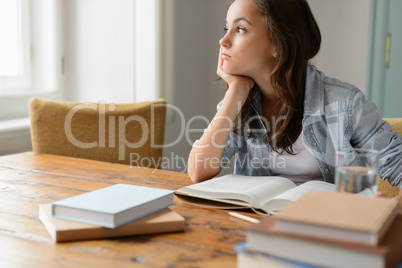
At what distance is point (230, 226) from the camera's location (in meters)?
1.00

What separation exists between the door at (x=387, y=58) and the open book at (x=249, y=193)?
64.3 inches

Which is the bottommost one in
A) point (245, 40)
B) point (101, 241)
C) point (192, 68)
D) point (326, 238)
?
point (101, 241)

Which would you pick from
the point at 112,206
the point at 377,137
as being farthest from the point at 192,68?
the point at 112,206

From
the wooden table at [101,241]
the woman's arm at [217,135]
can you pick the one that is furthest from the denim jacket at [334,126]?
the wooden table at [101,241]

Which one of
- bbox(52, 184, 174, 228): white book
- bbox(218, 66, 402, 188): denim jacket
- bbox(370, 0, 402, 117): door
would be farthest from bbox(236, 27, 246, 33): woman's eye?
bbox(370, 0, 402, 117): door

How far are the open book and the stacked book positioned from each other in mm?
346

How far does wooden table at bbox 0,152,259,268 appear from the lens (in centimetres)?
81

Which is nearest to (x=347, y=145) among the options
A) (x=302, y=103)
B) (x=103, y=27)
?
(x=302, y=103)

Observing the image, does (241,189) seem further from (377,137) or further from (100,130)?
(100,130)

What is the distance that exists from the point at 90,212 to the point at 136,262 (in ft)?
0.53

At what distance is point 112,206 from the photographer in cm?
93

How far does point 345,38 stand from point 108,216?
219 cm

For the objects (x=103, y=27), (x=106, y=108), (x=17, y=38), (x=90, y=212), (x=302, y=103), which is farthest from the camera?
(x=103, y=27)

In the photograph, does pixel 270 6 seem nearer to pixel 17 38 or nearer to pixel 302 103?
pixel 302 103
